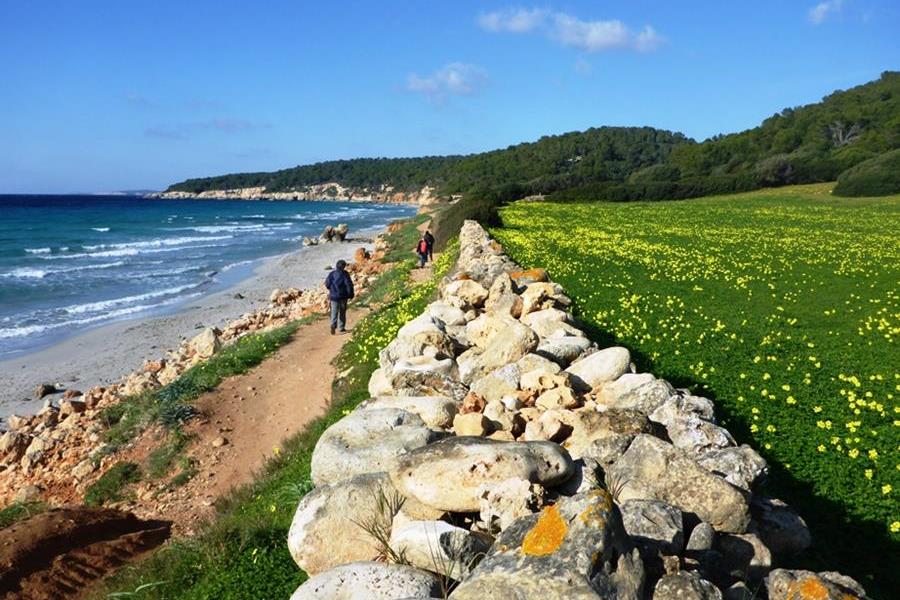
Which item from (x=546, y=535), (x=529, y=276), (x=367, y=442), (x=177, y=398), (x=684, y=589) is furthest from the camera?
(x=529, y=276)

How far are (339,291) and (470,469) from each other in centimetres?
1263

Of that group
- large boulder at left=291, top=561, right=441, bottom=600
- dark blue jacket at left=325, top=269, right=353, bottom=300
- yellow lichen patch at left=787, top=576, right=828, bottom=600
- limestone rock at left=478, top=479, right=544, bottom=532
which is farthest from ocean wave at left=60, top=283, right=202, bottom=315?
yellow lichen patch at left=787, top=576, right=828, bottom=600

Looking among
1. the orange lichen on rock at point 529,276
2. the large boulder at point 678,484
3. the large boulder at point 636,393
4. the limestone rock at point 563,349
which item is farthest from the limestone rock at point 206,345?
the large boulder at point 678,484

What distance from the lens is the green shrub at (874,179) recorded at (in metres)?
53.0

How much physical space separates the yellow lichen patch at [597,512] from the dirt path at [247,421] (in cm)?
691

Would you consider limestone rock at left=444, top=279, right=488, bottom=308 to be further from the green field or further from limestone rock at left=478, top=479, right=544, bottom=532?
limestone rock at left=478, top=479, right=544, bottom=532

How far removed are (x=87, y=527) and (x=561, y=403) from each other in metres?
6.51

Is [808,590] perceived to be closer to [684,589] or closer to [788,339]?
[684,589]

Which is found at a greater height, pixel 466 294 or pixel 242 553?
pixel 466 294

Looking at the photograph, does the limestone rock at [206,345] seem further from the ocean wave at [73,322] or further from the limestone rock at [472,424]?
the limestone rock at [472,424]

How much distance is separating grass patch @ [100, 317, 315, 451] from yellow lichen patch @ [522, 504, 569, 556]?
32.6 ft

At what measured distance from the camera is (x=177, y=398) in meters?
13.1

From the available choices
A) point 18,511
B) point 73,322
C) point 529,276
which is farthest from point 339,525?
point 73,322

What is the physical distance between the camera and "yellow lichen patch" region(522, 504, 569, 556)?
372 cm
